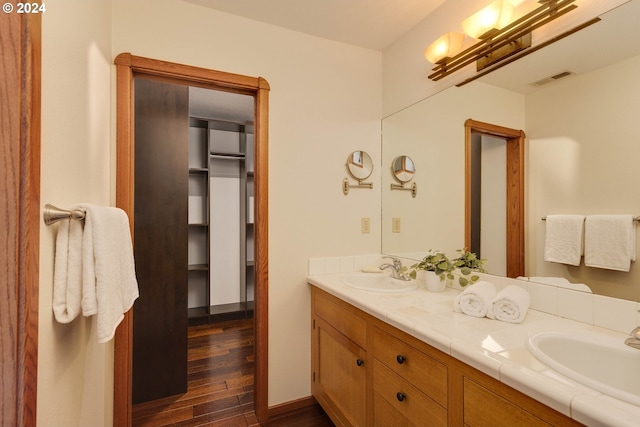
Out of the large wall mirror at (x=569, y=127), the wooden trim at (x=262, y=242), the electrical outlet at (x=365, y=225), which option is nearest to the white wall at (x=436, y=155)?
the large wall mirror at (x=569, y=127)

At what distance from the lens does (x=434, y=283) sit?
5.59ft

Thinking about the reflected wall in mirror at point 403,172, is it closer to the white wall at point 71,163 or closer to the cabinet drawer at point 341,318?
the cabinet drawer at point 341,318

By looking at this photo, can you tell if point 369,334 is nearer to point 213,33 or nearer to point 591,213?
point 591,213

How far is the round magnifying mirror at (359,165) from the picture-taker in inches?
87.8

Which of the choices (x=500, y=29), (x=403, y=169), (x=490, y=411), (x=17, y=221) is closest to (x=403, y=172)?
(x=403, y=169)

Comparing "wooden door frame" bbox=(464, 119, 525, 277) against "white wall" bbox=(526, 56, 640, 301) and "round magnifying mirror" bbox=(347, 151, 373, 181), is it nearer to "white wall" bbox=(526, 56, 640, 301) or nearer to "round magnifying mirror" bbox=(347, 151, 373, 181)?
"white wall" bbox=(526, 56, 640, 301)

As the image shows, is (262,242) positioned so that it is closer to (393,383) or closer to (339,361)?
(339,361)

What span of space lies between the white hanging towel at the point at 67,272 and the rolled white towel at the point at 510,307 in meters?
1.41

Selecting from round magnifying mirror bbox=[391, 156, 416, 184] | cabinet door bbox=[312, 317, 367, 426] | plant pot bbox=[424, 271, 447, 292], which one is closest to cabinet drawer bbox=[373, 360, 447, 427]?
cabinet door bbox=[312, 317, 367, 426]

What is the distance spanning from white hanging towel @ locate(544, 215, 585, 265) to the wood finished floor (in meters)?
1.57

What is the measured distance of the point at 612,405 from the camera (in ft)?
2.20

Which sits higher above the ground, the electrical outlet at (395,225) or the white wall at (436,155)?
the white wall at (436,155)

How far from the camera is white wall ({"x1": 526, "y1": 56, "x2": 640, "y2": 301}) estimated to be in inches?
42.2

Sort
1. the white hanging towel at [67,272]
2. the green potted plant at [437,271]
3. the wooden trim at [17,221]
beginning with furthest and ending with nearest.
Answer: the green potted plant at [437,271], the white hanging towel at [67,272], the wooden trim at [17,221]
